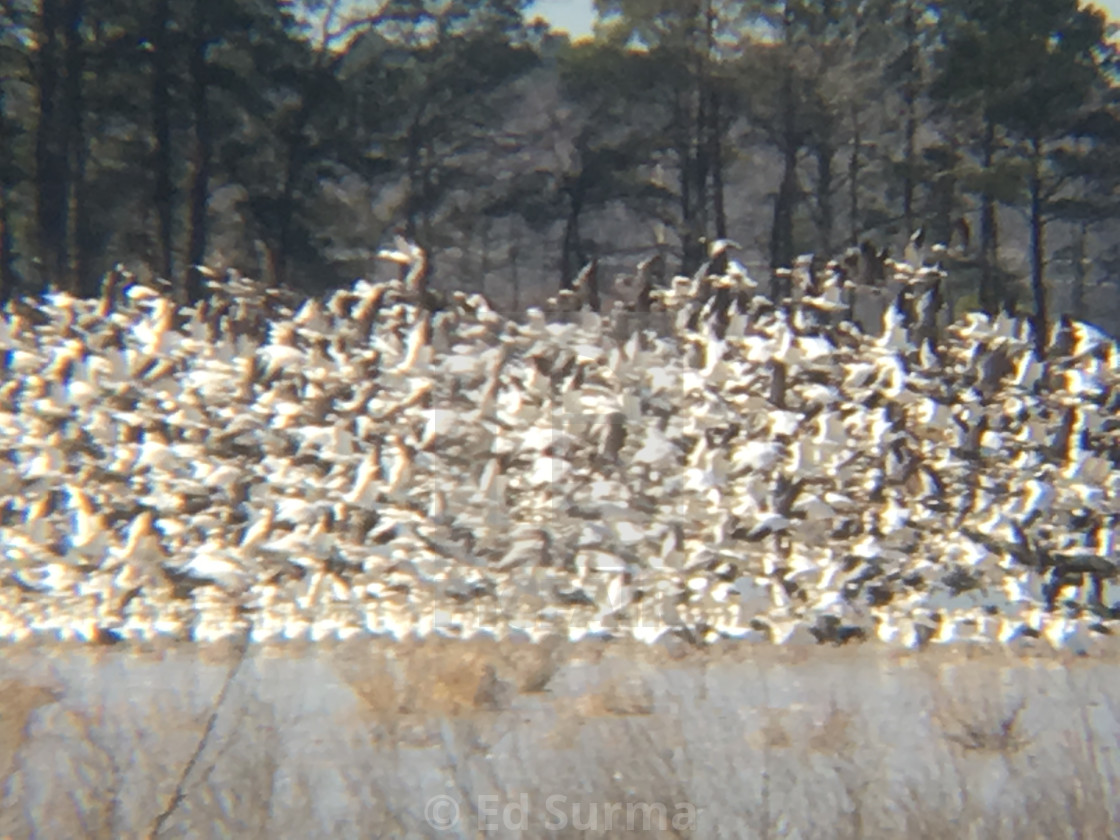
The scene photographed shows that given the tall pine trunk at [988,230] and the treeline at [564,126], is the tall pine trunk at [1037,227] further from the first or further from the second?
the tall pine trunk at [988,230]

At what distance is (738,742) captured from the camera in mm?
3807

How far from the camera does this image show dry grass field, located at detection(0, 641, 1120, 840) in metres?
3.46

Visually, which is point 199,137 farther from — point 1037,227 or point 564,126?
point 1037,227

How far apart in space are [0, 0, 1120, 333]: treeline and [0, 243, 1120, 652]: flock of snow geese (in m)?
1.15

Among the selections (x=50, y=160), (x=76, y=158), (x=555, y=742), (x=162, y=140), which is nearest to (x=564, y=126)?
(x=162, y=140)

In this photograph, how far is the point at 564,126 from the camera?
259 inches

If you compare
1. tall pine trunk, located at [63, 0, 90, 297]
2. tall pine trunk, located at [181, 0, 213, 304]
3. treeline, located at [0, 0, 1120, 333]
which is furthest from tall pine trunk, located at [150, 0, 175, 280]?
tall pine trunk, located at [63, 0, 90, 297]

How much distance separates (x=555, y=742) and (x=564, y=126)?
12.3ft

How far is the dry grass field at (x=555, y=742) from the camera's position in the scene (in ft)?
11.3

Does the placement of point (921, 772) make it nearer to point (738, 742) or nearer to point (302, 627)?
point (738, 742)

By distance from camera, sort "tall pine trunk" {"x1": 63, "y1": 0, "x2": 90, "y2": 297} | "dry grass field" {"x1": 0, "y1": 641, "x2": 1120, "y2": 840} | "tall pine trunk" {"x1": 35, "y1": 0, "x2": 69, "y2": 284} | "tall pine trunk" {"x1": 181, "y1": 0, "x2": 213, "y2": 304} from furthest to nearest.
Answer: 1. "tall pine trunk" {"x1": 181, "y1": 0, "x2": 213, "y2": 304}
2. "tall pine trunk" {"x1": 35, "y1": 0, "x2": 69, "y2": 284}
3. "tall pine trunk" {"x1": 63, "y1": 0, "x2": 90, "y2": 297}
4. "dry grass field" {"x1": 0, "y1": 641, "x2": 1120, "y2": 840}

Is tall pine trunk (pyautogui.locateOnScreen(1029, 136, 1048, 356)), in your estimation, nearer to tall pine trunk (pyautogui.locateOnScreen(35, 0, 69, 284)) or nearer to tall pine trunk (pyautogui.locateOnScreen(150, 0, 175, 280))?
tall pine trunk (pyautogui.locateOnScreen(150, 0, 175, 280))

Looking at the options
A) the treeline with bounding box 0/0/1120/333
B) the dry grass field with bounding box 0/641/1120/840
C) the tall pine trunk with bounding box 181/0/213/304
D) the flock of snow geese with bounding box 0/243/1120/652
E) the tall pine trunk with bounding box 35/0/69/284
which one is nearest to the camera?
the dry grass field with bounding box 0/641/1120/840

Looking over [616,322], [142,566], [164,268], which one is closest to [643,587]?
[616,322]
